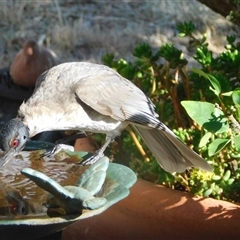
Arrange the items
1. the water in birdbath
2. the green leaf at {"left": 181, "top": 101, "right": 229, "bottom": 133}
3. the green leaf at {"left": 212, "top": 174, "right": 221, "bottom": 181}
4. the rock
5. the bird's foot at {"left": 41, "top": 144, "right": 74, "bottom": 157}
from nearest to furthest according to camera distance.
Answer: the water in birdbath → the green leaf at {"left": 181, "top": 101, "right": 229, "bottom": 133} → the bird's foot at {"left": 41, "top": 144, "right": 74, "bottom": 157} → the green leaf at {"left": 212, "top": 174, "right": 221, "bottom": 181} → the rock

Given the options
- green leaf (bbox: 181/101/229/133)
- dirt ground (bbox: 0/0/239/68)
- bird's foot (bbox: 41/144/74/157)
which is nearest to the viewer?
green leaf (bbox: 181/101/229/133)

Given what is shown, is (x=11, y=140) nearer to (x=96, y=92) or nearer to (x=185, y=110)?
(x=96, y=92)

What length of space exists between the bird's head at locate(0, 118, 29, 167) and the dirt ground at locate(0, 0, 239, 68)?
407cm

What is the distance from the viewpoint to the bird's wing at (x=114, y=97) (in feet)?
13.0

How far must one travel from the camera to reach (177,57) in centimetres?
421

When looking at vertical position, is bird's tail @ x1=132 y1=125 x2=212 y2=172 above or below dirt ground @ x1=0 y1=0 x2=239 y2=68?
above

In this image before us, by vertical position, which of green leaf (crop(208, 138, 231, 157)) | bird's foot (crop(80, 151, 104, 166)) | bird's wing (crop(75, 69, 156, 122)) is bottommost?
bird's foot (crop(80, 151, 104, 166))

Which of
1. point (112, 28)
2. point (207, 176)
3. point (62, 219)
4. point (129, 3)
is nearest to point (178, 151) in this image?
point (207, 176)

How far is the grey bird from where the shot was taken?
12.8 ft

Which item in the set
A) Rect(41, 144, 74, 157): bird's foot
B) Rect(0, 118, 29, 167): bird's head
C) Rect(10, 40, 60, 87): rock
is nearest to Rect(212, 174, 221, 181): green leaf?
Rect(41, 144, 74, 157): bird's foot

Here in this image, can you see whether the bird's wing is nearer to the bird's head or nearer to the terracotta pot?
the terracotta pot

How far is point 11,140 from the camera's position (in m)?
3.42

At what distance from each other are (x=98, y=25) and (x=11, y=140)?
5.03m

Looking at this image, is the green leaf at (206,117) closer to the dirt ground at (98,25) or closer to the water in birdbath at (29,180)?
the water in birdbath at (29,180)
